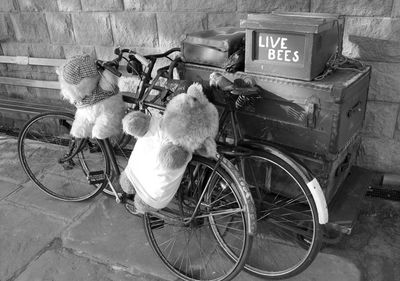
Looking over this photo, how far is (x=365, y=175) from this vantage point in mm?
3160

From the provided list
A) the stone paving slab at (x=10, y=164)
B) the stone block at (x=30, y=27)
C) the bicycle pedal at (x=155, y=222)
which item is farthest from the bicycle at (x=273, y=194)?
the stone block at (x=30, y=27)

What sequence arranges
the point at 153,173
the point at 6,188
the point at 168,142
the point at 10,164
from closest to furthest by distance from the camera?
the point at 168,142, the point at 153,173, the point at 6,188, the point at 10,164

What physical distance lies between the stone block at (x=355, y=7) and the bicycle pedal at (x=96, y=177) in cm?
224

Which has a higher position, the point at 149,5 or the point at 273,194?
the point at 149,5

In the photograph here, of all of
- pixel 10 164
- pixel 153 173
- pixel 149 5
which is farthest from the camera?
pixel 10 164

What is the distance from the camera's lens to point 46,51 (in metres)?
4.88

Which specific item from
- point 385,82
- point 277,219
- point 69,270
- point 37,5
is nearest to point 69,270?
point 69,270

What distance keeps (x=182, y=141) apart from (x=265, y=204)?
36.0 inches

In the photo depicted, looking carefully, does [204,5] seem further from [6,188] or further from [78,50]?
[6,188]

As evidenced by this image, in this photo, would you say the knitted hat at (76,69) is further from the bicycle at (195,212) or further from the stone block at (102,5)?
the stone block at (102,5)

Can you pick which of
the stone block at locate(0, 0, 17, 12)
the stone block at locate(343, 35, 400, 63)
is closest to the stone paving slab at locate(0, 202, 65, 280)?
the stone block at locate(0, 0, 17, 12)

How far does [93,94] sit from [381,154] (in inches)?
97.6

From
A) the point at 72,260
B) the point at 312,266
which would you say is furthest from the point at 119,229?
the point at 312,266

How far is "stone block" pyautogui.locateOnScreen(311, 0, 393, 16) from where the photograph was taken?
288 centimetres
